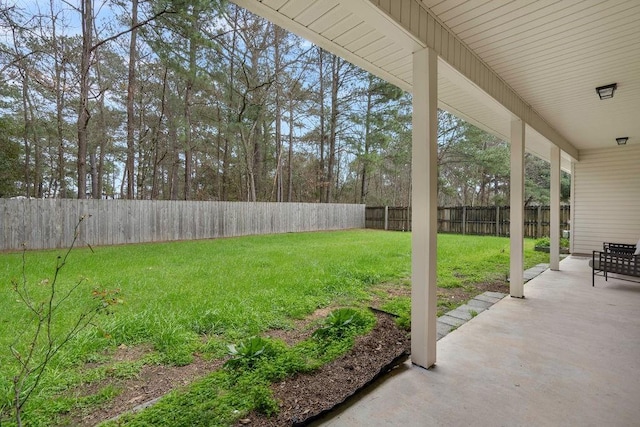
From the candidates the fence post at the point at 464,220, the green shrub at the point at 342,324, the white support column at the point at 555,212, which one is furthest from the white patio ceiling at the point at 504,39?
the fence post at the point at 464,220

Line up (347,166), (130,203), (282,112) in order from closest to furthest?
1. (130,203)
2. (282,112)
3. (347,166)

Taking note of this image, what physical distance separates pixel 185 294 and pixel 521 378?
336 cm

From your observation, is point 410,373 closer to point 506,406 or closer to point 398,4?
point 506,406

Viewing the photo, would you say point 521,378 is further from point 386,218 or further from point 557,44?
A: point 386,218

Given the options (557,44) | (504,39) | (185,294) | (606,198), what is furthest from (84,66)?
(606,198)

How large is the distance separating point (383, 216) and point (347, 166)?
5501mm

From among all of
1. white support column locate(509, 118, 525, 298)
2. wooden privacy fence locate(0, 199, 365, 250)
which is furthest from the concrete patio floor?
wooden privacy fence locate(0, 199, 365, 250)

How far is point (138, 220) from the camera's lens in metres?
8.34

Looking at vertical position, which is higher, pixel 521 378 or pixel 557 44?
pixel 557 44

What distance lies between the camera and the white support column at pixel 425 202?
2.14 metres

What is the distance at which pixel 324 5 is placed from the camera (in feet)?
5.94

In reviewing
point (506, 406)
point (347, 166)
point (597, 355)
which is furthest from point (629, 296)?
point (347, 166)

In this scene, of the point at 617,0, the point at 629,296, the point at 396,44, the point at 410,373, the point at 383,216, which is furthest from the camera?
the point at 383,216

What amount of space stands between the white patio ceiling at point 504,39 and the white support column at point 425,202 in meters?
0.22
